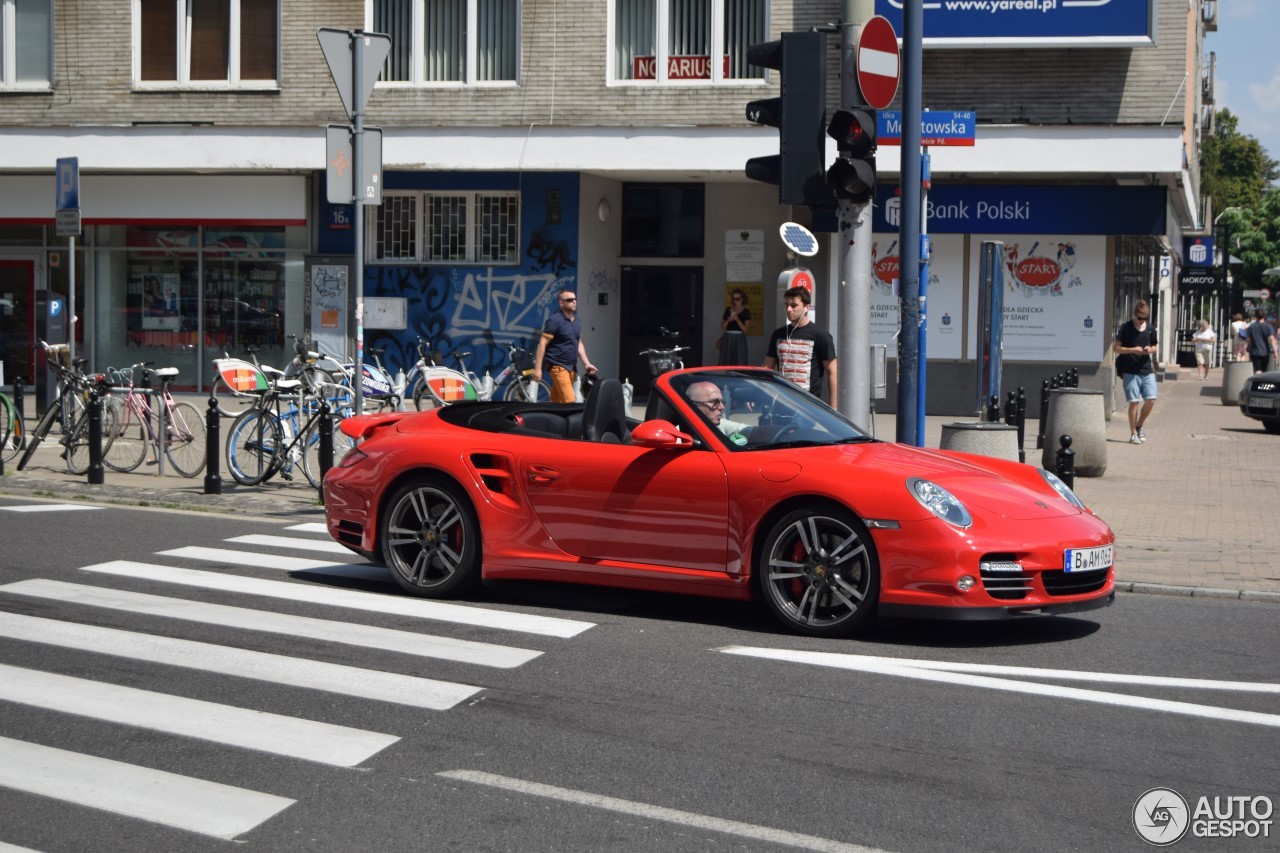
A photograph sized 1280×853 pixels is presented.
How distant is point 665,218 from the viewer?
1015 inches

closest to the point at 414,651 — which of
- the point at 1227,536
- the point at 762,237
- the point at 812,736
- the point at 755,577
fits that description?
the point at 755,577

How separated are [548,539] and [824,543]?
5.22ft

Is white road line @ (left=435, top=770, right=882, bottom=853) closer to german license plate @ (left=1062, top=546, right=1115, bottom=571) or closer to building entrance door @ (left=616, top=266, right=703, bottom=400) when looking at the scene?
german license plate @ (left=1062, top=546, right=1115, bottom=571)

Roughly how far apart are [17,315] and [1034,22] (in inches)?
692

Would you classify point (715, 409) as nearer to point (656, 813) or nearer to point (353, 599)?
point (353, 599)

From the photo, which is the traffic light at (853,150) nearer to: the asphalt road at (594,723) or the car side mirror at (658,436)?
the car side mirror at (658,436)

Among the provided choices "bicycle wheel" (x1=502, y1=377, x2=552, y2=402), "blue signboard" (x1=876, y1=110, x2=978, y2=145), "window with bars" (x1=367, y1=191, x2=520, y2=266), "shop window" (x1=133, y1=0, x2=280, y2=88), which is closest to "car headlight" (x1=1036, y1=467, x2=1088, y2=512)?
"blue signboard" (x1=876, y1=110, x2=978, y2=145)

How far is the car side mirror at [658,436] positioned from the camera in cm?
781

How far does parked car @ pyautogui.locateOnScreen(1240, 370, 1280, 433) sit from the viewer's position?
73.4 feet

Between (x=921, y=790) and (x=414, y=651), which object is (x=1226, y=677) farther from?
(x=414, y=651)

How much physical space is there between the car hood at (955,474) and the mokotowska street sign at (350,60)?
5903 millimetres

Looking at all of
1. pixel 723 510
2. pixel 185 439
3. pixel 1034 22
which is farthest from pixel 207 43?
pixel 723 510

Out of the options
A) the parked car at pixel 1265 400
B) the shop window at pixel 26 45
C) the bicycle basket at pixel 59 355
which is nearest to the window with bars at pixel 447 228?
the shop window at pixel 26 45

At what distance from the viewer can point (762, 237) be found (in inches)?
991
